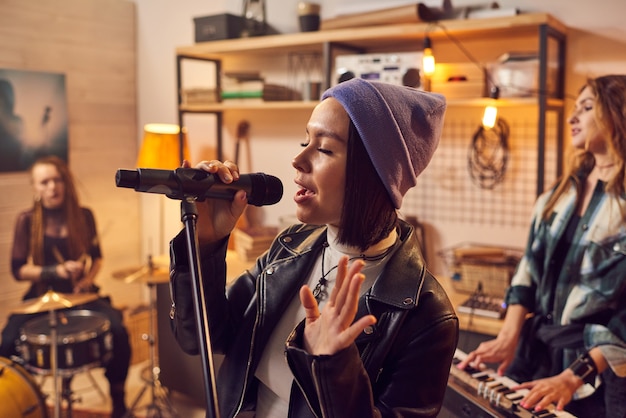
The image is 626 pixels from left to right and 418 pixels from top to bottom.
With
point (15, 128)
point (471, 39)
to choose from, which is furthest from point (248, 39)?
point (15, 128)

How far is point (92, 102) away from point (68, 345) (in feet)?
5.89

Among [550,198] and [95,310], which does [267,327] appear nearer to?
[550,198]

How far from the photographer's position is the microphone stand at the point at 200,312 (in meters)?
0.91

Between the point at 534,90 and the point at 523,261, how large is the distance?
2.32 ft

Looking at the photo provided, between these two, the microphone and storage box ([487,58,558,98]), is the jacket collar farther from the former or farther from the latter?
storage box ([487,58,558,98])

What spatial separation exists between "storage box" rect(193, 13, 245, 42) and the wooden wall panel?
97 cm

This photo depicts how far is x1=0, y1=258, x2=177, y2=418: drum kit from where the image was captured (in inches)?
107

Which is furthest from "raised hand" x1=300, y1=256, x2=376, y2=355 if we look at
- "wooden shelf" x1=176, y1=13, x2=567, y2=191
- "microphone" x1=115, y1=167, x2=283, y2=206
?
"wooden shelf" x1=176, y1=13, x2=567, y2=191

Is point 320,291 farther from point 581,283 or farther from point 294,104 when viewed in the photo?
point 294,104

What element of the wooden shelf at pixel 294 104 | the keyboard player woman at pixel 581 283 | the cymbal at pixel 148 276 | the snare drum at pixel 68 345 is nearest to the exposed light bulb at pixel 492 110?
the wooden shelf at pixel 294 104

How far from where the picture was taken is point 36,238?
3785 millimetres

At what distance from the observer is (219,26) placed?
11.7 ft

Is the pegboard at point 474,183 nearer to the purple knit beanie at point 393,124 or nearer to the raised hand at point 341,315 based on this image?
the purple knit beanie at point 393,124

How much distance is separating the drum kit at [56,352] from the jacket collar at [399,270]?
1.88 metres
